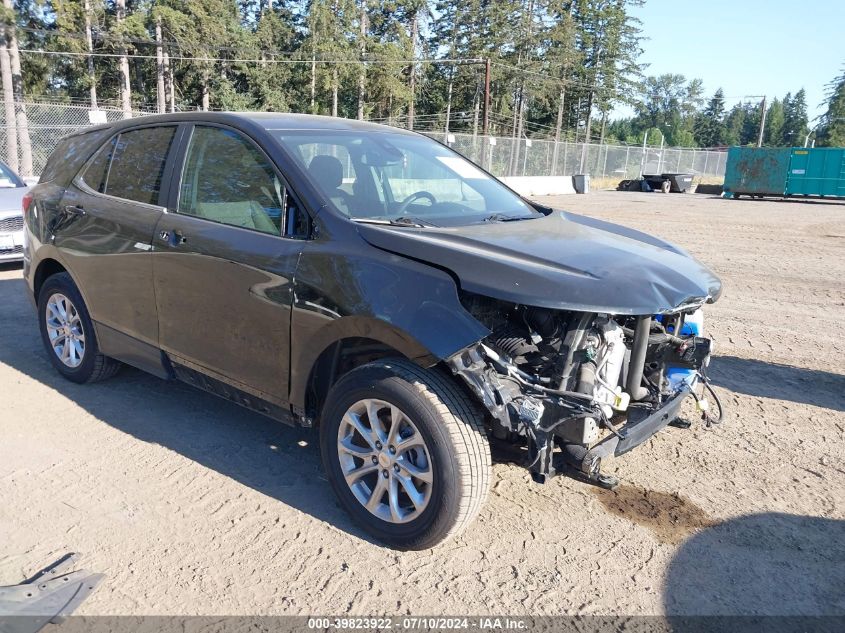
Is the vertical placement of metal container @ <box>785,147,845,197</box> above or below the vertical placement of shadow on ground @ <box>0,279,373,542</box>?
above

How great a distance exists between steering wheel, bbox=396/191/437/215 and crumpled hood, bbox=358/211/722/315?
1.19ft

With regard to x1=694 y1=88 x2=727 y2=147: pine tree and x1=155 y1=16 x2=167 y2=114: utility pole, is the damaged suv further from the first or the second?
x1=694 y1=88 x2=727 y2=147: pine tree

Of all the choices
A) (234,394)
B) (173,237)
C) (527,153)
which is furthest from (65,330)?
(527,153)

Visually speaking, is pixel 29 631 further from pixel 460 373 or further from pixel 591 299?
pixel 591 299

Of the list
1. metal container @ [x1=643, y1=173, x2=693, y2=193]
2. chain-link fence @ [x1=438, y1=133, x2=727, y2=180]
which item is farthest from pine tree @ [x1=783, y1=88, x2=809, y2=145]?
metal container @ [x1=643, y1=173, x2=693, y2=193]

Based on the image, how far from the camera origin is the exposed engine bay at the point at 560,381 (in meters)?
2.84

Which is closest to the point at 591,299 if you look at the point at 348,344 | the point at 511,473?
the point at 348,344

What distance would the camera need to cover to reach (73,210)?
4719 mm

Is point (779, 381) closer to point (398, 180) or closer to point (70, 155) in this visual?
point (398, 180)

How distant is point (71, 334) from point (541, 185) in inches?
1251

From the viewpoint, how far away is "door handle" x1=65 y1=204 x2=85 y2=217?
4.66 meters

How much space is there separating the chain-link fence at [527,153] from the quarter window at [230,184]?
8.63m

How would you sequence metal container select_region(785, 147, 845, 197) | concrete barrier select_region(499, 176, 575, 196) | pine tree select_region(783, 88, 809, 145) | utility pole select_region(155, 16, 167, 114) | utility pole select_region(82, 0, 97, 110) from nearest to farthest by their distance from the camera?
metal container select_region(785, 147, 845, 197), concrete barrier select_region(499, 176, 575, 196), utility pole select_region(82, 0, 97, 110), utility pole select_region(155, 16, 167, 114), pine tree select_region(783, 88, 809, 145)

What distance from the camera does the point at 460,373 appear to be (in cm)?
282
